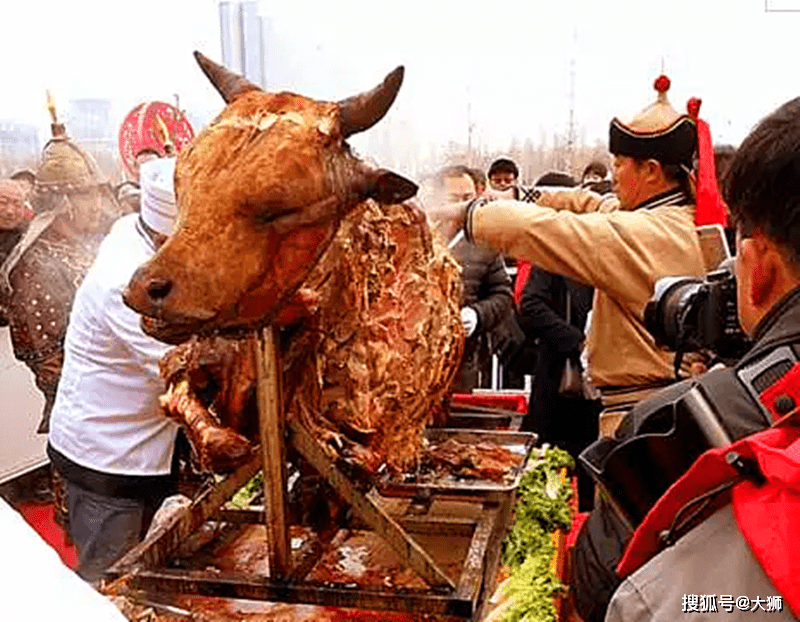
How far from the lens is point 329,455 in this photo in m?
1.68

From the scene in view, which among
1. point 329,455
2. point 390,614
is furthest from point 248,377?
point 390,614

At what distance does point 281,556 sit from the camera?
64.2 inches

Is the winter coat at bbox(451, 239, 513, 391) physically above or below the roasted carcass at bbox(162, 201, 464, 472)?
below

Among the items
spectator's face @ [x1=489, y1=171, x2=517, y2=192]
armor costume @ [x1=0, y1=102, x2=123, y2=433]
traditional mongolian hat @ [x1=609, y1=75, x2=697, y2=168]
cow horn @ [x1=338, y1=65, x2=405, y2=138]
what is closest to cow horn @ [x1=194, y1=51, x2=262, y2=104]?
cow horn @ [x1=338, y1=65, x2=405, y2=138]

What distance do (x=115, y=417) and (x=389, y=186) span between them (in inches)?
50.3

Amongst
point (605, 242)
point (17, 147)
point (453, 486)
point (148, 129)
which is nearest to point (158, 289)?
point (453, 486)

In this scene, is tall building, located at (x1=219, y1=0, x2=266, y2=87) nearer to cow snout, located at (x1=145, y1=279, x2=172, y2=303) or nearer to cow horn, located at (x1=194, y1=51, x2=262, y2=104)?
cow horn, located at (x1=194, y1=51, x2=262, y2=104)

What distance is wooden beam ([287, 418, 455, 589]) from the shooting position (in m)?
1.62

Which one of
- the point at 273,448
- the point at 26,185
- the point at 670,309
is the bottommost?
the point at 273,448

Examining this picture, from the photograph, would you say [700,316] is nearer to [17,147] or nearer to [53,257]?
[53,257]

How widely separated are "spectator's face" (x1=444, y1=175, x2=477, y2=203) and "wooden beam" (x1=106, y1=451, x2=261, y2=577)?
4.70ft

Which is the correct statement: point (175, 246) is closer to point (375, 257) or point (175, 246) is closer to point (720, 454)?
point (375, 257)

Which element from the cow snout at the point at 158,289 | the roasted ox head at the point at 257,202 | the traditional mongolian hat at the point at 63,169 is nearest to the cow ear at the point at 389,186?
the roasted ox head at the point at 257,202

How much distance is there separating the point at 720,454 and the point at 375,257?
1151 mm
